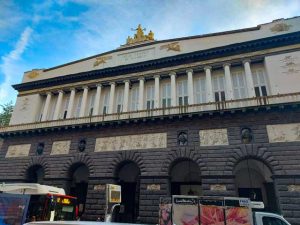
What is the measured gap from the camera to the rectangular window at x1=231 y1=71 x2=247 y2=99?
2231 centimetres

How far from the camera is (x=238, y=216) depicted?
998cm

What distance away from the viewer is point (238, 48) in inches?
917

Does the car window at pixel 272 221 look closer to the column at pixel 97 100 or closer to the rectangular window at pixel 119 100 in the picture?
the rectangular window at pixel 119 100

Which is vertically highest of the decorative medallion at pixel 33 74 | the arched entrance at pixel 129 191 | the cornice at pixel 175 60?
the decorative medallion at pixel 33 74

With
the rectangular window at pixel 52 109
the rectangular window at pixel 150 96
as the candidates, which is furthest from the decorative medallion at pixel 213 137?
the rectangular window at pixel 52 109

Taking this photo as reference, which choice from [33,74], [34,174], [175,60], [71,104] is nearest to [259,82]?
[175,60]

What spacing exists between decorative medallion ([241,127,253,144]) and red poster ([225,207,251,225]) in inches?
392

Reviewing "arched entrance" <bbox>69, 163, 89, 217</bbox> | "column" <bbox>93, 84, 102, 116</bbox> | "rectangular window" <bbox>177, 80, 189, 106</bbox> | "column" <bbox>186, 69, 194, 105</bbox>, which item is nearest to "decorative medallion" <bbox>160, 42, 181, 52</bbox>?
"column" <bbox>186, 69, 194, 105</bbox>

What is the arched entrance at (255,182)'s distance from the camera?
20.6m

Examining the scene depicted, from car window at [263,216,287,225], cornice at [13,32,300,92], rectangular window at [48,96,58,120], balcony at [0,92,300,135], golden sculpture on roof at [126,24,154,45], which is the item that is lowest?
car window at [263,216,287,225]

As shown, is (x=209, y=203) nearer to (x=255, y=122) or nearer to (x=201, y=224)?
(x=201, y=224)

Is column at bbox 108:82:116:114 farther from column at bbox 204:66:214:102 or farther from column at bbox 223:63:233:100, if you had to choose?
column at bbox 223:63:233:100

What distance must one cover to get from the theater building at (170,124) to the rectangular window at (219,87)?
9cm

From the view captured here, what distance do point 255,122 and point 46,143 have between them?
20.4 m
